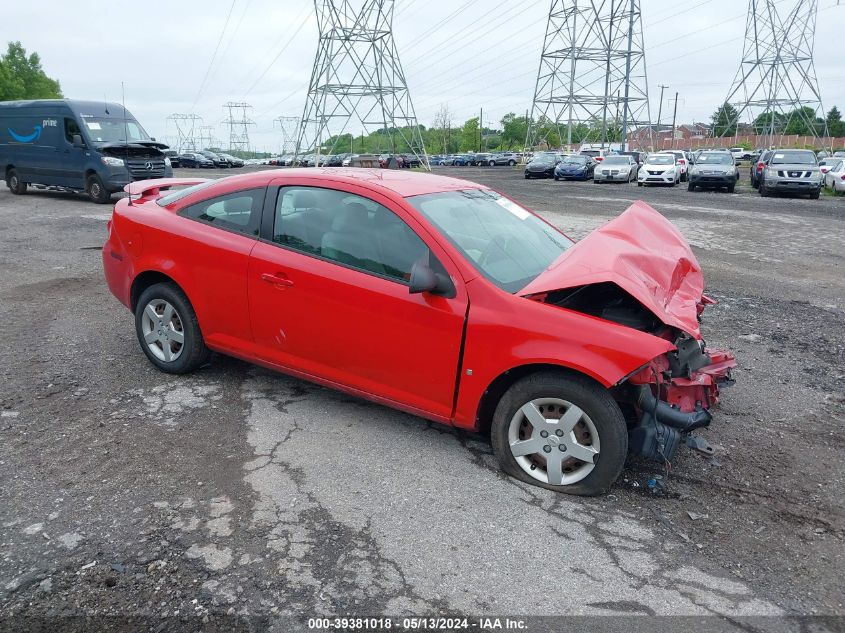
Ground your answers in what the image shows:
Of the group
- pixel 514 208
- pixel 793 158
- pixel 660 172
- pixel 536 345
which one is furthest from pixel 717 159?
pixel 536 345

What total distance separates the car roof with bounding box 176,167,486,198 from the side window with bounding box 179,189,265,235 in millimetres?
88

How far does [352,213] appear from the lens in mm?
4082

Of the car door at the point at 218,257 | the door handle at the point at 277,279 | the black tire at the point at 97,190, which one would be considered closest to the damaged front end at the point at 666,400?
the door handle at the point at 277,279

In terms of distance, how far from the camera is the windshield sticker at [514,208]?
469 cm

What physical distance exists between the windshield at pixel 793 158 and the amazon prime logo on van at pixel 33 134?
74.8ft

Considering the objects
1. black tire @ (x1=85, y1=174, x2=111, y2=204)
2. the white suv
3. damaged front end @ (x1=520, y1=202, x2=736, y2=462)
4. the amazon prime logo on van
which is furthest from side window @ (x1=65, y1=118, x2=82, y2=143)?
the white suv

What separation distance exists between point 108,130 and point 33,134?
232 cm

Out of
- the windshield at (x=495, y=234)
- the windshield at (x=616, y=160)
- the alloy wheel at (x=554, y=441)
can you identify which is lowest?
the alloy wheel at (x=554, y=441)

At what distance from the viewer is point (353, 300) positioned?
3.86 metres

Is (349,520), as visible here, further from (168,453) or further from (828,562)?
(828,562)

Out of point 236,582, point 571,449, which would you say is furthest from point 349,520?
point 571,449

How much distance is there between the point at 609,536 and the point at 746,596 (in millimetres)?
617

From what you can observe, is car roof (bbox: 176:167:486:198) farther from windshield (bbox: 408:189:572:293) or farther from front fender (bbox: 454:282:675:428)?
front fender (bbox: 454:282:675:428)

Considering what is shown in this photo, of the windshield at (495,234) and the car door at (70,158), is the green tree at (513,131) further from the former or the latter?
the windshield at (495,234)
